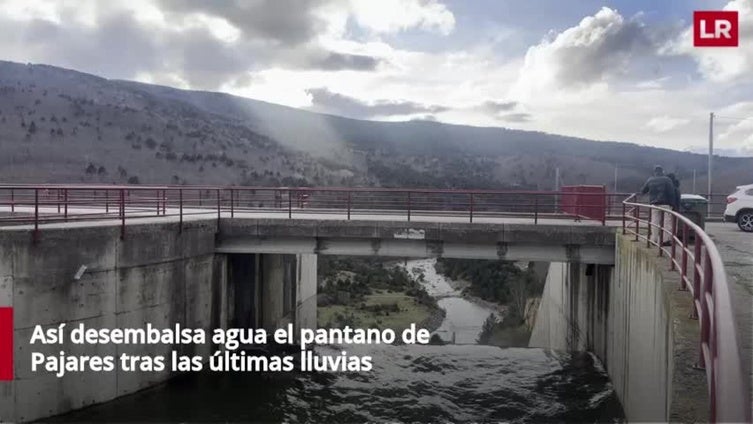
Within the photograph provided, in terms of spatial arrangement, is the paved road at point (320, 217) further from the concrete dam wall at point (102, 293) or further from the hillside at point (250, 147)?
the hillside at point (250, 147)

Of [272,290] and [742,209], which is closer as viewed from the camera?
[742,209]

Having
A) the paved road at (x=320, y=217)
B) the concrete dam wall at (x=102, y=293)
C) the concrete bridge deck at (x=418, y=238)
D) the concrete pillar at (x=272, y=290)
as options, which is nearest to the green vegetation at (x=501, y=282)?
the paved road at (x=320, y=217)

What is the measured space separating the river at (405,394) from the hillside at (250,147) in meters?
45.7

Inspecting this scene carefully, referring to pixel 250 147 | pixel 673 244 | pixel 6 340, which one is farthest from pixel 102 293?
pixel 250 147

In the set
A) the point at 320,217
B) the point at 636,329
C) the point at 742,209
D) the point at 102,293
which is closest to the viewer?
the point at 636,329

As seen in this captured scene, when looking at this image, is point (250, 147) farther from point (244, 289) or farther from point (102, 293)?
point (102, 293)

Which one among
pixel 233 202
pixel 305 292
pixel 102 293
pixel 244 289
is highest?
pixel 233 202

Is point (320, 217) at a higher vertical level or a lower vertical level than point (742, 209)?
lower

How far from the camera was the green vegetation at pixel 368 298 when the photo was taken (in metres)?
38.4

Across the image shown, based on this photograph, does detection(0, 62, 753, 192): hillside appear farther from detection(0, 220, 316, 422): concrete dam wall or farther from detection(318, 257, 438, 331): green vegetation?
detection(0, 220, 316, 422): concrete dam wall

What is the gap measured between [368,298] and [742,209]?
1144 inches

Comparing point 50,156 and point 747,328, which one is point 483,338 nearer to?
A: point 747,328

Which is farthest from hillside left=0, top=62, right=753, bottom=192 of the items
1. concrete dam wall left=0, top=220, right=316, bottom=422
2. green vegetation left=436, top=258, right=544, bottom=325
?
concrete dam wall left=0, top=220, right=316, bottom=422

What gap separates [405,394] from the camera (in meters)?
15.4
